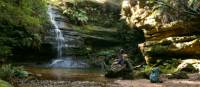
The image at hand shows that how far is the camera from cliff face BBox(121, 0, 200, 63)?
63.0 ft

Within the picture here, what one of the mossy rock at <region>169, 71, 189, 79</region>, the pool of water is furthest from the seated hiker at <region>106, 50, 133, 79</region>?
the mossy rock at <region>169, 71, 189, 79</region>

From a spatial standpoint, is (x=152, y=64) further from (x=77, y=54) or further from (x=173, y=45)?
(x=77, y=54)

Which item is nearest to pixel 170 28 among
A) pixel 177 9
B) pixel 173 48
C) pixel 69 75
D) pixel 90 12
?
pixel 177 9

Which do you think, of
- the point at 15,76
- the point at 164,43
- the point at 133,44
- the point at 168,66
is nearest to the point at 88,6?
the point at 133,44

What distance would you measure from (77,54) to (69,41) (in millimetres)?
1129

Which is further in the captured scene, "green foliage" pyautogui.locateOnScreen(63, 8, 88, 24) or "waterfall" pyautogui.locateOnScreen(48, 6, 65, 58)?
"green foliage" pyautogui.locateOnScreen(63, 8, 88, 24)

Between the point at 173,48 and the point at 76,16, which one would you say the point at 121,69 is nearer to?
the point at 173,48

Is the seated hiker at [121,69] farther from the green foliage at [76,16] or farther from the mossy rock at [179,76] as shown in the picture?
the green foliage at [76,16]

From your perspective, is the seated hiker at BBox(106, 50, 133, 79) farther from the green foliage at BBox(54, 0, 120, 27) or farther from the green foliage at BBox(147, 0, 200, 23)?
the green foliage at BBox(54, 0, 120, 27)

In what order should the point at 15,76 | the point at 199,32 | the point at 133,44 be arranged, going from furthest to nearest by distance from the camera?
the point at 133,44, the point at 199,32, the point at 15,76

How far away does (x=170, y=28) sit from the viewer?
2083cm

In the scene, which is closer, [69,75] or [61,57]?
[69,75]

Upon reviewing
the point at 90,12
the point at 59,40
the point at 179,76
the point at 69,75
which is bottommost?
the point at 59,40

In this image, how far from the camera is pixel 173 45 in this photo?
63.6ft
